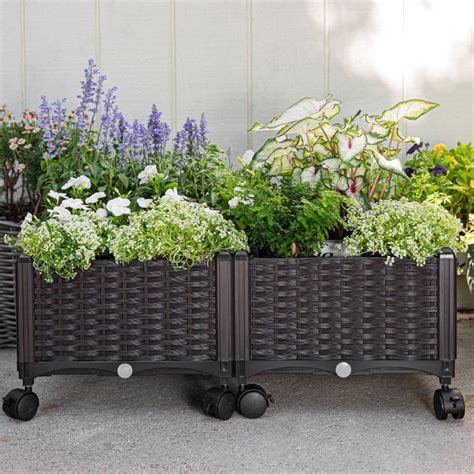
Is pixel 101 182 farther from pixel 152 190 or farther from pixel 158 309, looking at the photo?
pixel 158 309

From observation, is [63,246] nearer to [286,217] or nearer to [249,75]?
[286,217]

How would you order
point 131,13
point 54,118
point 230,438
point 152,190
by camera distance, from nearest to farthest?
point 230,438 < point 152,190 < point 54,118 < point 131,13

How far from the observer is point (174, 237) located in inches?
78.1

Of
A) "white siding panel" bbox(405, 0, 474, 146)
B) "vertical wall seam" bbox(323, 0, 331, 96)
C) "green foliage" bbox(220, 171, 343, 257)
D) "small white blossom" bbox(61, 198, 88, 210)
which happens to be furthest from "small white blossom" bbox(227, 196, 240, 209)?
"white siding panel" bbox(405, 0, 474, 146)

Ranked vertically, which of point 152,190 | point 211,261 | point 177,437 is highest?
point 152,190

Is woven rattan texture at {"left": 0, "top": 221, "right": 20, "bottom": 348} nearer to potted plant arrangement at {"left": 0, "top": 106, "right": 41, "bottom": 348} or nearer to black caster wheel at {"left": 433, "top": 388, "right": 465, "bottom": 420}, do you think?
potted plant arrangement at {"left": 0, "top": 106, "right": 41, "bottom": 348}

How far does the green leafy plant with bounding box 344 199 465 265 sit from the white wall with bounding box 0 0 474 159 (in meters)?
1.14

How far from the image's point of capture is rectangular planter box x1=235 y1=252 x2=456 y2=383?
1996 millimetres

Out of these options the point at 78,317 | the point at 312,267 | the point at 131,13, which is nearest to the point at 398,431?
the point at 312,267

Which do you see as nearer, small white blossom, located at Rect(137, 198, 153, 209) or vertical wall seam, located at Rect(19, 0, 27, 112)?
small white blossom, located at Rect(137, 198, 153, 209)

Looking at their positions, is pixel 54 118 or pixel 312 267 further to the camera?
pixel 54 118

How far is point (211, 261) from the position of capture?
6.57 feet

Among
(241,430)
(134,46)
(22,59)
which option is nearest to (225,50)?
(134,46)

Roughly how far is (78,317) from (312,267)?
63cm
